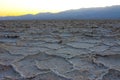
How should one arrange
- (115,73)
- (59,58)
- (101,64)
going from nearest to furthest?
1. (115,73)
2. (101,64)
3. (59,58)

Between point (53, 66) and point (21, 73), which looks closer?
point (21, 73)

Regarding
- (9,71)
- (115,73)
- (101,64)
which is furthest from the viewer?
(101,64)

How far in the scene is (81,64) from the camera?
1748mm

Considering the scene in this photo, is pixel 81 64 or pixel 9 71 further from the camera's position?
pixel 81 64

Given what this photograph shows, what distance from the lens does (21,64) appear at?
1.80 metres

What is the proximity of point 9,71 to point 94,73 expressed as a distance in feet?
1.81

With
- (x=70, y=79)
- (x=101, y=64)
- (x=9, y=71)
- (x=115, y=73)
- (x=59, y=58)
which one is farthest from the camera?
(x=59, y=58)

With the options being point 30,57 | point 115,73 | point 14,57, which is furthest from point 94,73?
point 14,57

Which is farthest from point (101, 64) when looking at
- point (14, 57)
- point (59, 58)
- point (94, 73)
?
point (14, 57)

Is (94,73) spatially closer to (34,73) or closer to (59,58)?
(34,73)

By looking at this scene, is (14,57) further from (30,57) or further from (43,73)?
(43,73)

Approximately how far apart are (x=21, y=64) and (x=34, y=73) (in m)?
0.28

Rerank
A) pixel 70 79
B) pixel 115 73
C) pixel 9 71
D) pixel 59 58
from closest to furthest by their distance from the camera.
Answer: pixel 70 79
pixel 115 73
pixel 9 71
pixel 59 58

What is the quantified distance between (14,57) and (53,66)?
48 cm
